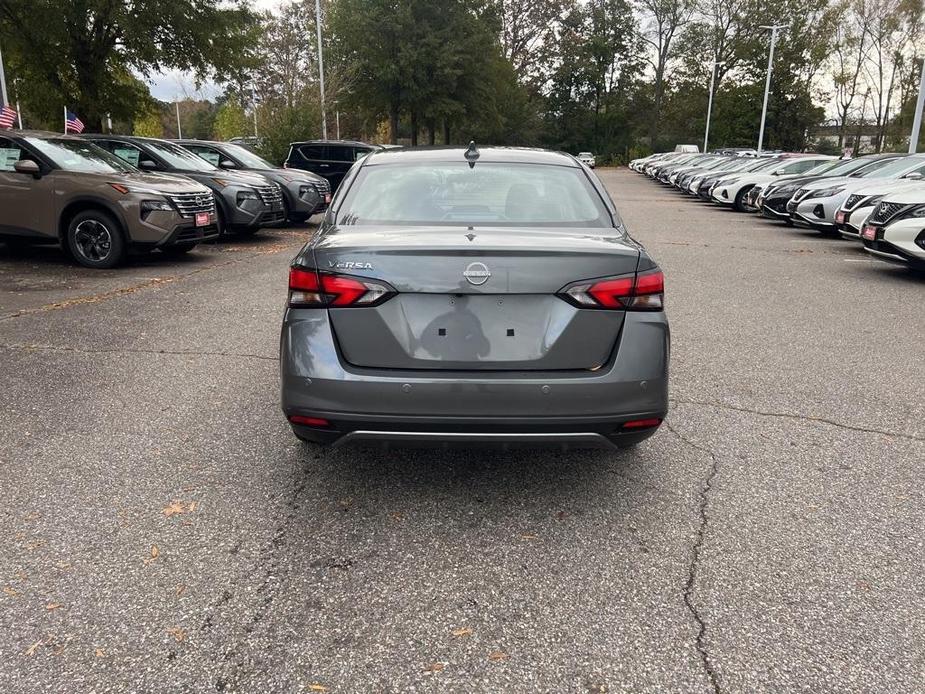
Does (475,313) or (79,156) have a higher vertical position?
(79,156)

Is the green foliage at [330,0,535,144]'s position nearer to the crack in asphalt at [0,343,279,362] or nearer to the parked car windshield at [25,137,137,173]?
Result: the parked car windshield at [25,137,137,173]

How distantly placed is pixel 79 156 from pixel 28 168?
0.80 metres

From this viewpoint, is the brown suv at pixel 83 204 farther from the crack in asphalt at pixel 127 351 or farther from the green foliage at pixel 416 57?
the green foliage at pixel 416 57

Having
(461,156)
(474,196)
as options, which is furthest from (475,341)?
(461,156)

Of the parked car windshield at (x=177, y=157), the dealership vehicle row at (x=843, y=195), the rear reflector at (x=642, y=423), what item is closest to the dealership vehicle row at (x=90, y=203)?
the parked car windshield at (x=177, y=157)

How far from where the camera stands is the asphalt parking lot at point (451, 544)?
233cm

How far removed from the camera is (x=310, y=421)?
3061 millimetres

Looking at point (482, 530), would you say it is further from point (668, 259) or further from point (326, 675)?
point (668, 259)

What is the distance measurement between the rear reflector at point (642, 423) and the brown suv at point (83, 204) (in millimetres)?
7872

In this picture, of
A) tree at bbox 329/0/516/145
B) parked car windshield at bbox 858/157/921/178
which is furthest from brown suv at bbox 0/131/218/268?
tree at bbox 329/0/516/145

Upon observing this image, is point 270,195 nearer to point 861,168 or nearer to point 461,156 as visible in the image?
point 461,156

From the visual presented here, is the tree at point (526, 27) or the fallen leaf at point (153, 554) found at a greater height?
the tree at point (526, 27)

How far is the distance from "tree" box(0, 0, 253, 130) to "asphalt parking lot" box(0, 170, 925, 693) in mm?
17396

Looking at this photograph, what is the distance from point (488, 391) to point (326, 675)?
3.82ft
